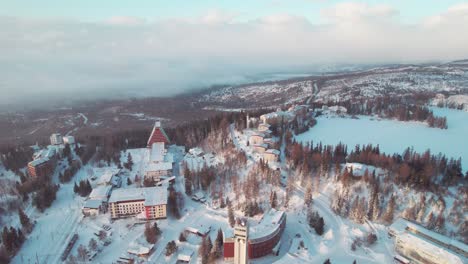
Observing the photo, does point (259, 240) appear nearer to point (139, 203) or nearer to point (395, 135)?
point (139, 203)

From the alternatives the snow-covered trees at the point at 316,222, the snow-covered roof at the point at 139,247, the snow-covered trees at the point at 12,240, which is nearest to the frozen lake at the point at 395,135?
the snow-covered trees at the point at 316,222

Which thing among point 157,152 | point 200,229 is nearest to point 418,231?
point 200,229

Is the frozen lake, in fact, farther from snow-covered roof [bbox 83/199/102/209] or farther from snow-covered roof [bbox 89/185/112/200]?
snow-covered roof [bbox 83/199/102/209]

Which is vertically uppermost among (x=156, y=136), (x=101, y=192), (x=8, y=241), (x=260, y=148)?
(x=156, y=136)

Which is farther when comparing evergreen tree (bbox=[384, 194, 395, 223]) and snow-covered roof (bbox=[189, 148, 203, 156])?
snow-covered roof (bbox=[189, 148, 203, 156])

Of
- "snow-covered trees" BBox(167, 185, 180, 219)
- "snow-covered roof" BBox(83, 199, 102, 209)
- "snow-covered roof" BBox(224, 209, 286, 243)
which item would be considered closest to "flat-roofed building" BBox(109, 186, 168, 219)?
"snow-covered trees" BBox(167, 185, 180, 219)

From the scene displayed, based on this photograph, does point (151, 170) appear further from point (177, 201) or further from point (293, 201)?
point (293, 201)
